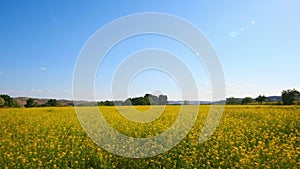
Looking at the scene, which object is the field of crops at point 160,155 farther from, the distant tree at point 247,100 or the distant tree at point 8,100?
the distant tree at point 8,100

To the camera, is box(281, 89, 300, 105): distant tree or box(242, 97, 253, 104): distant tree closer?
box(281, 89, 300, 105): distant tree

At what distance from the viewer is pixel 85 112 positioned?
14.7 meters

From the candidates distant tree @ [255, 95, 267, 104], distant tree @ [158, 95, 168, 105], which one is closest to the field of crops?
distant tree @ [158, 95, 168, 105]

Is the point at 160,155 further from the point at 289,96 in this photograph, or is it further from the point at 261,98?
the point at 261,98

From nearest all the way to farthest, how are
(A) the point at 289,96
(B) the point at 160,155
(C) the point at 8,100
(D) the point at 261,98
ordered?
1. (B) the point at 160,155
2. (A) the point at 289,96
3. (D) the point at 261,98
4. (C) the point at 8,100

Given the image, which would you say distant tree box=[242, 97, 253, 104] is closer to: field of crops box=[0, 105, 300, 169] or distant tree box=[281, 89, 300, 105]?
distant tree box=[281, 89, 300, 105]

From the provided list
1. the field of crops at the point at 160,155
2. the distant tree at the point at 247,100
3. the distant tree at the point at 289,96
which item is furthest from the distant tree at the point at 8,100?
the field of crops at the point at 160,155

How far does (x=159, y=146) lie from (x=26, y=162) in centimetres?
323

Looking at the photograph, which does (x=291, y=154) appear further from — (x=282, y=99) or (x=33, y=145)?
(x=282, y=99)

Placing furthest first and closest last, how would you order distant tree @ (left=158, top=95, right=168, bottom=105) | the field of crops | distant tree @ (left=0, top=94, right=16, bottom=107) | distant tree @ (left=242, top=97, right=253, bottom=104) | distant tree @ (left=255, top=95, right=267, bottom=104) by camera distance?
1. distant tree @ (left=0, top=94, right=16, bottom=107)
2. distant tree @ (left=255, top=95, right=267, bottom=104)
3. distant tree @ (left=242, top=97, right=253, bottom=104)
4. distant tree @ (left=158, top=95, right=168, bottom=105)
5. the field of crops

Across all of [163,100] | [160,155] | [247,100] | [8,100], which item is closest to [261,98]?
[247,100]

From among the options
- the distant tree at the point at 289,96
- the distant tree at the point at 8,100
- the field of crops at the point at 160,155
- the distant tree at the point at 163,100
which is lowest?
the field of crops at the point at 160,155

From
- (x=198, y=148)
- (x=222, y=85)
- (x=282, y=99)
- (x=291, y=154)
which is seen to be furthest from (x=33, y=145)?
(x=282, y=99)

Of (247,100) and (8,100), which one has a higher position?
(8,100)
